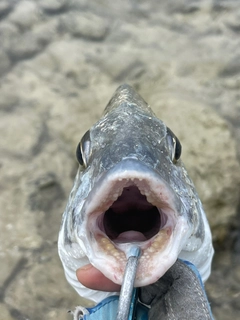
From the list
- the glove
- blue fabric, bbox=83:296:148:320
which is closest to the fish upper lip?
the glove

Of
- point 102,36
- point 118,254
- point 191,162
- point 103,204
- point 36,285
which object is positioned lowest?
point 36,285

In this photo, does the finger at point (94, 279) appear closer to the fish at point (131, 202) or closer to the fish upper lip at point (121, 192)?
the fish at point (131, 202)

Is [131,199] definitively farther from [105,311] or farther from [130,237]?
[105,311]

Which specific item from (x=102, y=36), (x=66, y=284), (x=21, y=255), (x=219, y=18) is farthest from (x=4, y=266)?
(x=219, y=18)

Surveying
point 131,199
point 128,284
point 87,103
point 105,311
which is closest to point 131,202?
point 131,199

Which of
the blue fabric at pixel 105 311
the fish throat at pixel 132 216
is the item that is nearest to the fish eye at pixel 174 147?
the fish throat at pixel 132 216

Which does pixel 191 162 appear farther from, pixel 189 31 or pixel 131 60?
pixel 189 31

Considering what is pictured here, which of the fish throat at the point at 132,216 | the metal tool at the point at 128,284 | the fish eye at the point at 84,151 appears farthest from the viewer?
the fish eye at the point at 84,151
